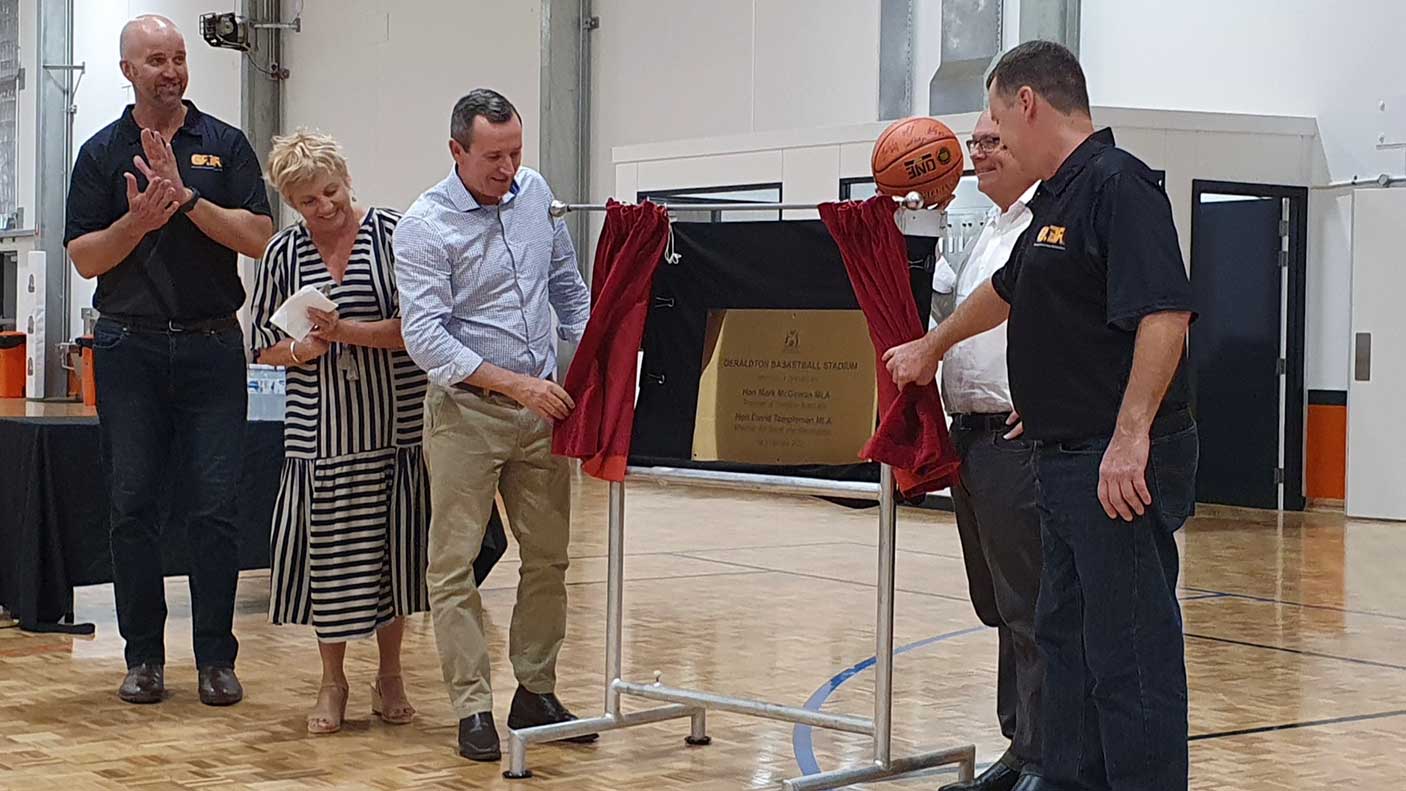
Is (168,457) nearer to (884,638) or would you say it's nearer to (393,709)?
(393,709)

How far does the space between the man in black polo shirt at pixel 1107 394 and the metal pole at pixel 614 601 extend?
1404 millimetres

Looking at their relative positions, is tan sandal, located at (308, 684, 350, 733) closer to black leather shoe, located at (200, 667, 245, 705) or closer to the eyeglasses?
black leather shoe, located at (200, 667, 245, 705)

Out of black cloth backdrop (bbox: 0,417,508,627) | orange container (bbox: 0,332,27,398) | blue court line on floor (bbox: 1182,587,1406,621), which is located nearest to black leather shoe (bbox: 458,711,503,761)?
black cloth backdrop (bbox: 0,417,508,627)

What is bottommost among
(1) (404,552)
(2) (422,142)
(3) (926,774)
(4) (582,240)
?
(3) (926,774)

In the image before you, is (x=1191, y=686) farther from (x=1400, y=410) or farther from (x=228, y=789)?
(x=1400, y=410)

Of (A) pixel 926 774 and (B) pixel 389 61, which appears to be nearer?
(A) pixel 926 774

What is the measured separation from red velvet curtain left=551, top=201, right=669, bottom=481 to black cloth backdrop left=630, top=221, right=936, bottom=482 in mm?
106

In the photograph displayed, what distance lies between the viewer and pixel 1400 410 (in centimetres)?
1206

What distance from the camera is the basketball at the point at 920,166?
13.9 feet

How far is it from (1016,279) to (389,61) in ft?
52.1

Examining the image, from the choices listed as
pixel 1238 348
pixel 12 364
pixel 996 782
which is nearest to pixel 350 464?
pixel 996 782

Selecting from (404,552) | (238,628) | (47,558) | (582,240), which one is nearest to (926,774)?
(404,552)

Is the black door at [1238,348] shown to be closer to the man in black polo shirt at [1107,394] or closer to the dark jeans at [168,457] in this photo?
the dark jeans at [168,457]

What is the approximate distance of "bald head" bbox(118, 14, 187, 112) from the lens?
5.05 meters
